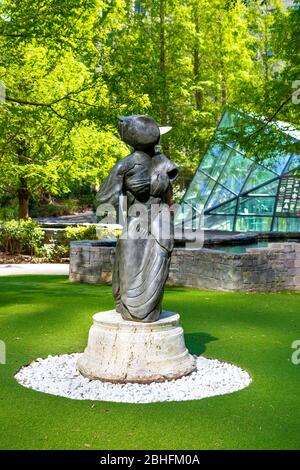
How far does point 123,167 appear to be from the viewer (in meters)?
6.01

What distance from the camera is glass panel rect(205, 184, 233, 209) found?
19.5 meters

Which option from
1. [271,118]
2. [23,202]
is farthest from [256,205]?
[23,202]

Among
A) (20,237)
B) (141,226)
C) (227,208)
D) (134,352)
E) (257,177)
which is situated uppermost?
(257,177)

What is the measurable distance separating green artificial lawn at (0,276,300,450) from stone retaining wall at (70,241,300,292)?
1.36 m

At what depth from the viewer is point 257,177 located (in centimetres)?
1905

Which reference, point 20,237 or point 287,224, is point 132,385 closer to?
point 20,237

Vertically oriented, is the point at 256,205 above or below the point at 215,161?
below

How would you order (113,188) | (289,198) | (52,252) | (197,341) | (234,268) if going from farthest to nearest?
1. (289,198)
2. (52,252)
3. (234,268)
4. (197,341)
5. (113,188)

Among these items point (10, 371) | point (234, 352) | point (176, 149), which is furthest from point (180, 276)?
point (176, 149)

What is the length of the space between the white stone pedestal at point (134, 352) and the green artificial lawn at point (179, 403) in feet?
1.91

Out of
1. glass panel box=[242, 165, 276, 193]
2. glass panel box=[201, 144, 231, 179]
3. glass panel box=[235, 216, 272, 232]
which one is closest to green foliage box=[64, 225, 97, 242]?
glass panel box=[235, 216, 272, 232]

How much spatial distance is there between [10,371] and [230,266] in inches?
259

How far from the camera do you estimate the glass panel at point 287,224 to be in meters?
18.0

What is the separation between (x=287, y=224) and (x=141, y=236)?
42.4 ft
